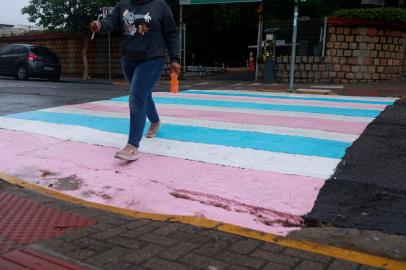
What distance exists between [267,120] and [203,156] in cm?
205

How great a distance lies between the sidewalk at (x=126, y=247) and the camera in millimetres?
2756

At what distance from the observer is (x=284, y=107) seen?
8.12m

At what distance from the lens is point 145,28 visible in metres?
4.79

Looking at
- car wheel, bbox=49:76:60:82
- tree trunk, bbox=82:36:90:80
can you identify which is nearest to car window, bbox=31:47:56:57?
car wheel, bbox=49:76:60:82

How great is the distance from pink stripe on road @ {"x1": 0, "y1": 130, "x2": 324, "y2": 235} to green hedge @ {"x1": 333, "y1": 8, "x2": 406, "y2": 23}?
488 inches

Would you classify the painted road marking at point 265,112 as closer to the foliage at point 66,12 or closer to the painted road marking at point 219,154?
the painted road marking at point 219,154

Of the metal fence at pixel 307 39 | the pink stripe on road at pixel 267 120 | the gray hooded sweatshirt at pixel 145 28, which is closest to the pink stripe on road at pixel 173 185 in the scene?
the gray hooded sweatshirt at pixel 145 28

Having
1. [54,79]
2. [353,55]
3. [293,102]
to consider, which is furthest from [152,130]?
[54,79]

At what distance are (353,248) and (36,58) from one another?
18.2 m

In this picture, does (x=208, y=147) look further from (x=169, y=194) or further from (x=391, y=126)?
(x=391, y=126)

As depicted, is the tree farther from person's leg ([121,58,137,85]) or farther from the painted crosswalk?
person's leg ([121,58,137,85])

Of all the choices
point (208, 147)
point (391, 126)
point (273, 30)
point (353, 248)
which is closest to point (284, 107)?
point (391, 126)

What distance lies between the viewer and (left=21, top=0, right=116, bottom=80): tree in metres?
19.9

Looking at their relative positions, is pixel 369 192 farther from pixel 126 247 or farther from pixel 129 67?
pixel 129 67
